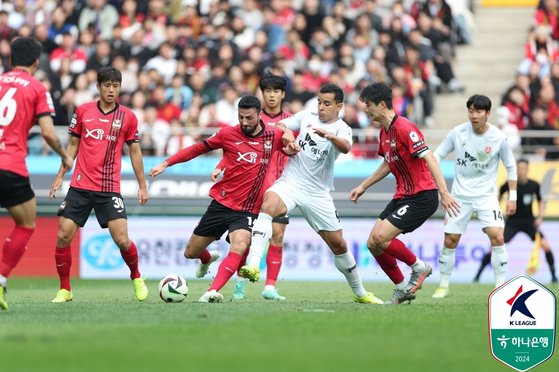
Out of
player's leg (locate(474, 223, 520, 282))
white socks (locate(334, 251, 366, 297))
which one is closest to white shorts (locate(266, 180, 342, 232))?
white socks (locate(334, 251, 366, 297))

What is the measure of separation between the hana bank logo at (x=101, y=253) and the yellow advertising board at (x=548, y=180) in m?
7.72

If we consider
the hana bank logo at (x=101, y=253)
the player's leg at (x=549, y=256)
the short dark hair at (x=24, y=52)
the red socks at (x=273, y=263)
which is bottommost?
the hana bank logo at (x=101, y=253)

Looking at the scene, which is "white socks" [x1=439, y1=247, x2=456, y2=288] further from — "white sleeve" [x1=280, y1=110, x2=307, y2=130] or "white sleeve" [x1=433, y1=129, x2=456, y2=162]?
"white sleeve" [x1=280, y1=110, x2=307, y2=130]

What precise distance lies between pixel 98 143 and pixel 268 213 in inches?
89.3

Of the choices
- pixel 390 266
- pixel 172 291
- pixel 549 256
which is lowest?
pixel 549 256

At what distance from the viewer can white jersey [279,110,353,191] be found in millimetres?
Result: 13742

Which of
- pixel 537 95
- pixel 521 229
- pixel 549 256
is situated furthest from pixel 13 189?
pixel 537 95

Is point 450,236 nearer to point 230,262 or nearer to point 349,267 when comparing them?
point 349,267

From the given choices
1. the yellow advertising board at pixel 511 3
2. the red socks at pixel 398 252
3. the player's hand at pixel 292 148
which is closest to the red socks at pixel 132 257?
the player's hand at pixel 292 148

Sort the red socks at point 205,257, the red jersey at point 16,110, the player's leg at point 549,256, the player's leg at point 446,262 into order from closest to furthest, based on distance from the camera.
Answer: the red jersey at point 16,110, the red socks at point 205,257, the player's leg at point 446,262, the player's leg at point 549,256

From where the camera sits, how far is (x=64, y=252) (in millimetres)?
14141

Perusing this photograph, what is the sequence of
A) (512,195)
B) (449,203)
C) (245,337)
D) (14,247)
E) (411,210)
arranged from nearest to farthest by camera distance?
(245,337) → (14,247) → (449,203) → (411,210) → (512,195)

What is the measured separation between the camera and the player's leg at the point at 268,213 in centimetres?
1294

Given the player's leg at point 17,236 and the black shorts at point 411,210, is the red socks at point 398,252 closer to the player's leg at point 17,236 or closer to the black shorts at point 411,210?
the black shorts at point 411,210
